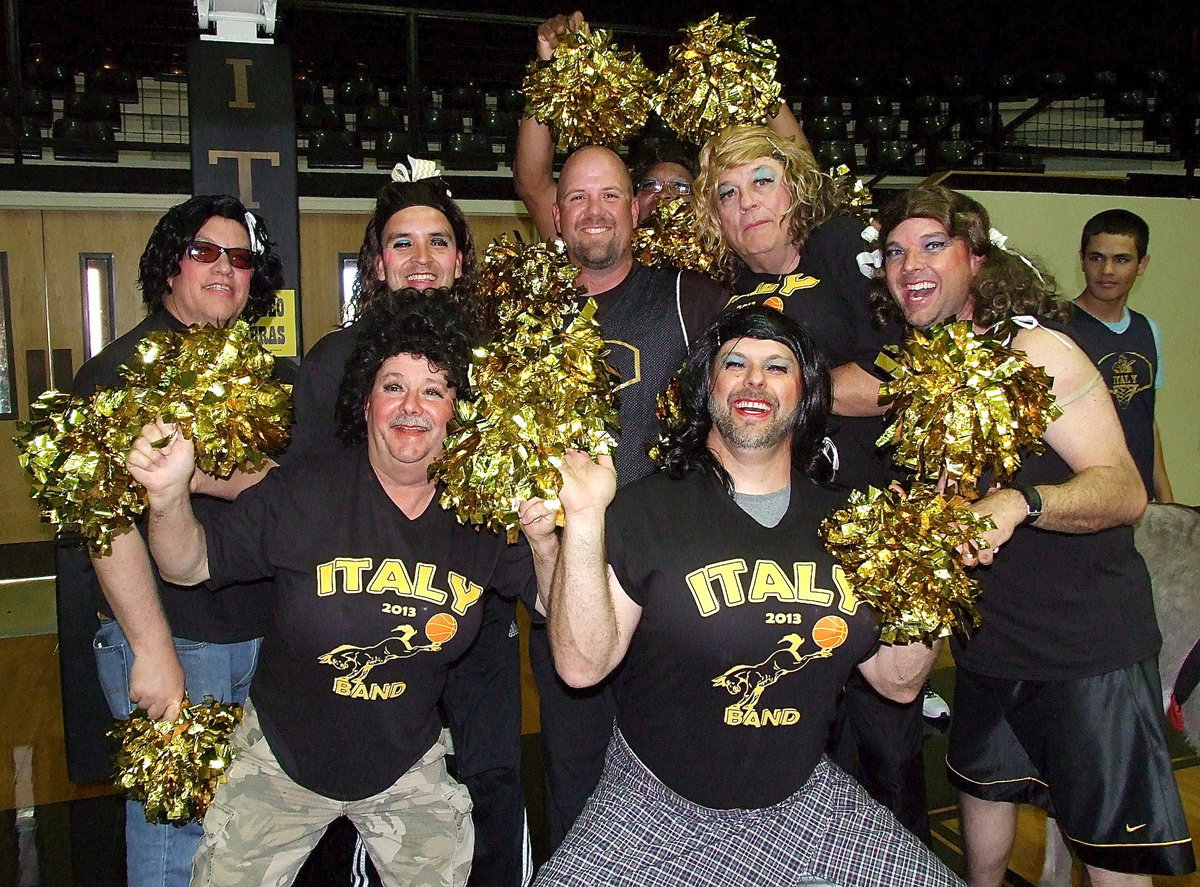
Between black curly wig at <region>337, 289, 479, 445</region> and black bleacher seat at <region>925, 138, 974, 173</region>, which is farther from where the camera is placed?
black bleacher seat at <region>925, 138, 974, 173</region>

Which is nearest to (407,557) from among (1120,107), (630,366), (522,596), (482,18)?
(522,596)

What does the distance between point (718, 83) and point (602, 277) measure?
774 millimetres

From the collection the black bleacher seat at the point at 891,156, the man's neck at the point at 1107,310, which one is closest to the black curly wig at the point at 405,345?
the man's neck at the point at 1107,310

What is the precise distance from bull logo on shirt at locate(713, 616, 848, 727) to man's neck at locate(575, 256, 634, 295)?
47.2 inches

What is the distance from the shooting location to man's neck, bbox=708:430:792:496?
2197mm

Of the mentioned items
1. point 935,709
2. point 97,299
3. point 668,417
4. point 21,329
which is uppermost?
point 97,299

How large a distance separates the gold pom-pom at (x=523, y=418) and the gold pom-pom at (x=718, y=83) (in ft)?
3.94

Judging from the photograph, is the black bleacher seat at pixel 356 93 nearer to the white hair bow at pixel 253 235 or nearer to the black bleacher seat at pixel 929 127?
the black bleacher seat at pixel 929 127

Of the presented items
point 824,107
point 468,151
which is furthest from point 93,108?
point 824,107

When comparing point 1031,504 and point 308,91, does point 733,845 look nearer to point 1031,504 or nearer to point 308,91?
point 1031,504

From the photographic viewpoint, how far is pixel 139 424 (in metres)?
2.04

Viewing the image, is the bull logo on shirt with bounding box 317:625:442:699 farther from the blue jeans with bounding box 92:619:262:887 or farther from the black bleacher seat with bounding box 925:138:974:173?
the black bleacher seat with bounding box 925:138:974:173

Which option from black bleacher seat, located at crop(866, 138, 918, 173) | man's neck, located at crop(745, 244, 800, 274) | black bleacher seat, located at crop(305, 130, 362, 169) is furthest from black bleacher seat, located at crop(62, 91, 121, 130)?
man's neck, located at crop(745, 244, 800, 274)

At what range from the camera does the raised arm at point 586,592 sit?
6.32 ft
